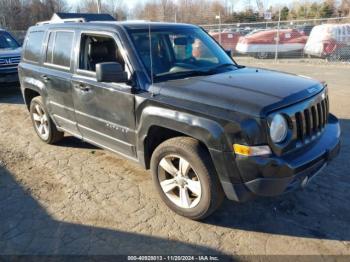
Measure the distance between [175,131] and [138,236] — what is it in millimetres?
1095

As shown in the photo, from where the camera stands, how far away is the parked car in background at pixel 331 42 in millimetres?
14930

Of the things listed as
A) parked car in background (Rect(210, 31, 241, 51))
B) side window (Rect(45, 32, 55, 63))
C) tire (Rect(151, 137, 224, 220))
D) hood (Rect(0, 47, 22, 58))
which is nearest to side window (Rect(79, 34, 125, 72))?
side window (Rect(45, 32, 55, 63))

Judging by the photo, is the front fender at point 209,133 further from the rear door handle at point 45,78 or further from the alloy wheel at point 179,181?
the rear door handle at point 45,78

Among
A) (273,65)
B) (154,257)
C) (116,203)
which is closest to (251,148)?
(154,257)

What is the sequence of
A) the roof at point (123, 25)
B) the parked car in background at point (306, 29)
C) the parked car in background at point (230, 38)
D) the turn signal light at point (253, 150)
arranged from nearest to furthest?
1. the turn signal light at point (253, 150)
2. the roof at point (123, 25)
3. the parked car in background at point (306, 29)
4. the parked car in background at point (230, 38)

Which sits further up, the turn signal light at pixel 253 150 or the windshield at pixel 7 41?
the windshield at pixel 7 41

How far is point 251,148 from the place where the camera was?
2781mm

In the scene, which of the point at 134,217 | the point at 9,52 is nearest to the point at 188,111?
the point at 134,217

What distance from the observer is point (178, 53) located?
4121 millimetres

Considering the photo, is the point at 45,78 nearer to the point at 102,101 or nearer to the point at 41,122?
the point at 41,122

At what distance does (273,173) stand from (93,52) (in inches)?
107

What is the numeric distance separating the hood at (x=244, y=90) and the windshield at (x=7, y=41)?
933 centimetres

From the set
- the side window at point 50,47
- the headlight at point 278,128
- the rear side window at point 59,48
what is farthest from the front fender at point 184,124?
the side window at point 50,47

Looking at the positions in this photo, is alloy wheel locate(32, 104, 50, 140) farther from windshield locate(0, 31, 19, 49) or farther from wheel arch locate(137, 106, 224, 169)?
windshield locate(0, 31, 19, 49)
